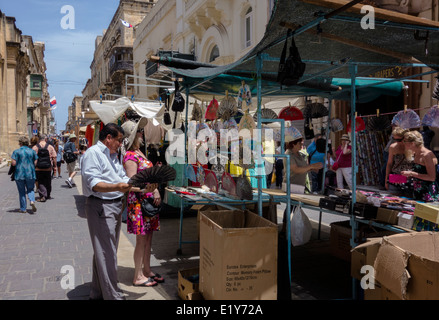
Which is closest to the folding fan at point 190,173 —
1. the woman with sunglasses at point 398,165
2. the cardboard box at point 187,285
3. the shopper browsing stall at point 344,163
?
the cardboard box at point 187,285

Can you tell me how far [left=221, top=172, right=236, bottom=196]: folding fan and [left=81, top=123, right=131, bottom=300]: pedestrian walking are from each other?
4.68ft

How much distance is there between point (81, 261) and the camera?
5484 mm

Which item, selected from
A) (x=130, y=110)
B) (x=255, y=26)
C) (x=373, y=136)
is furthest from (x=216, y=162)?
(x=255, y=26)

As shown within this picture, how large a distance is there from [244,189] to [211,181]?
102 centimetres

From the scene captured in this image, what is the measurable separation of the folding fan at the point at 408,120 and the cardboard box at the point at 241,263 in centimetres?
441

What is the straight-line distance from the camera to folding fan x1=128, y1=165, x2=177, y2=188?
12.2ft

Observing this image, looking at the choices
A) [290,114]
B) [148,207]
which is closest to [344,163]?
[290,114]

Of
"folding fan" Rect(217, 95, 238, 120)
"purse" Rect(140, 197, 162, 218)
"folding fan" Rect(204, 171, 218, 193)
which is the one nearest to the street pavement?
"purse" Rect(140, 197, 162, 218)

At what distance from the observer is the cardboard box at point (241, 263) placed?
3.35 meters

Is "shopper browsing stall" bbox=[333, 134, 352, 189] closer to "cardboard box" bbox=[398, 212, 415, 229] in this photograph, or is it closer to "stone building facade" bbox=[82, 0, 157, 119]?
"cardboard box" bbox=[398, 212, 415, 229]

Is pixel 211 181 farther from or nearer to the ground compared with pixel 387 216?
farther from the ground

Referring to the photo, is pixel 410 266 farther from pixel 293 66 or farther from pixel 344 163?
pixel 344 163

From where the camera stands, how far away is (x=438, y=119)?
5.95 m

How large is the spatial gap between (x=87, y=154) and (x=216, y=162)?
8.19ft
